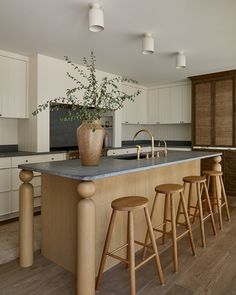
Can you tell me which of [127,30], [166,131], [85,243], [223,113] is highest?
[127,30]

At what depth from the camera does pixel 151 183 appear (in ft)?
8.75

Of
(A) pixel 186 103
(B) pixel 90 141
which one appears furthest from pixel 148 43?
(A) pixel 186 103

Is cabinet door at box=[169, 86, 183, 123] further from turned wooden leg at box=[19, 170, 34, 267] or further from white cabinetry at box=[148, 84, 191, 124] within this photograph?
turned wooden leg at box=[19, 170, 34, 267]

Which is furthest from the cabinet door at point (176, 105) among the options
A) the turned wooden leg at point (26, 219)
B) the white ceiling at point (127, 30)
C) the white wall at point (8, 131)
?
the turned wooden leg at point (26, 219)

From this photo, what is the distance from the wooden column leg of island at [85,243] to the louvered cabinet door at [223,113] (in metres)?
3.87

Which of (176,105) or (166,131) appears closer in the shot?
(176,105)

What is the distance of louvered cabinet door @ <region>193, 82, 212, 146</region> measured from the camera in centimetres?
497

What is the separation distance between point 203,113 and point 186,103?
66 cm

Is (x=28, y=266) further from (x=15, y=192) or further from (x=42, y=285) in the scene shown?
(x=15, y=192)

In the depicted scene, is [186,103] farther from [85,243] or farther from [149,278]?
[85,243]

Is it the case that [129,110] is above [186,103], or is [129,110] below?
below

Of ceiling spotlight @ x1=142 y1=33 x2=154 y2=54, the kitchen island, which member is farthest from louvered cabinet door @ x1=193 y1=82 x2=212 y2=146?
the kitchen island

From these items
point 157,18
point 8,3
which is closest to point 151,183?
point 157,18

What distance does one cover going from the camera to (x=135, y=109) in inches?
237
